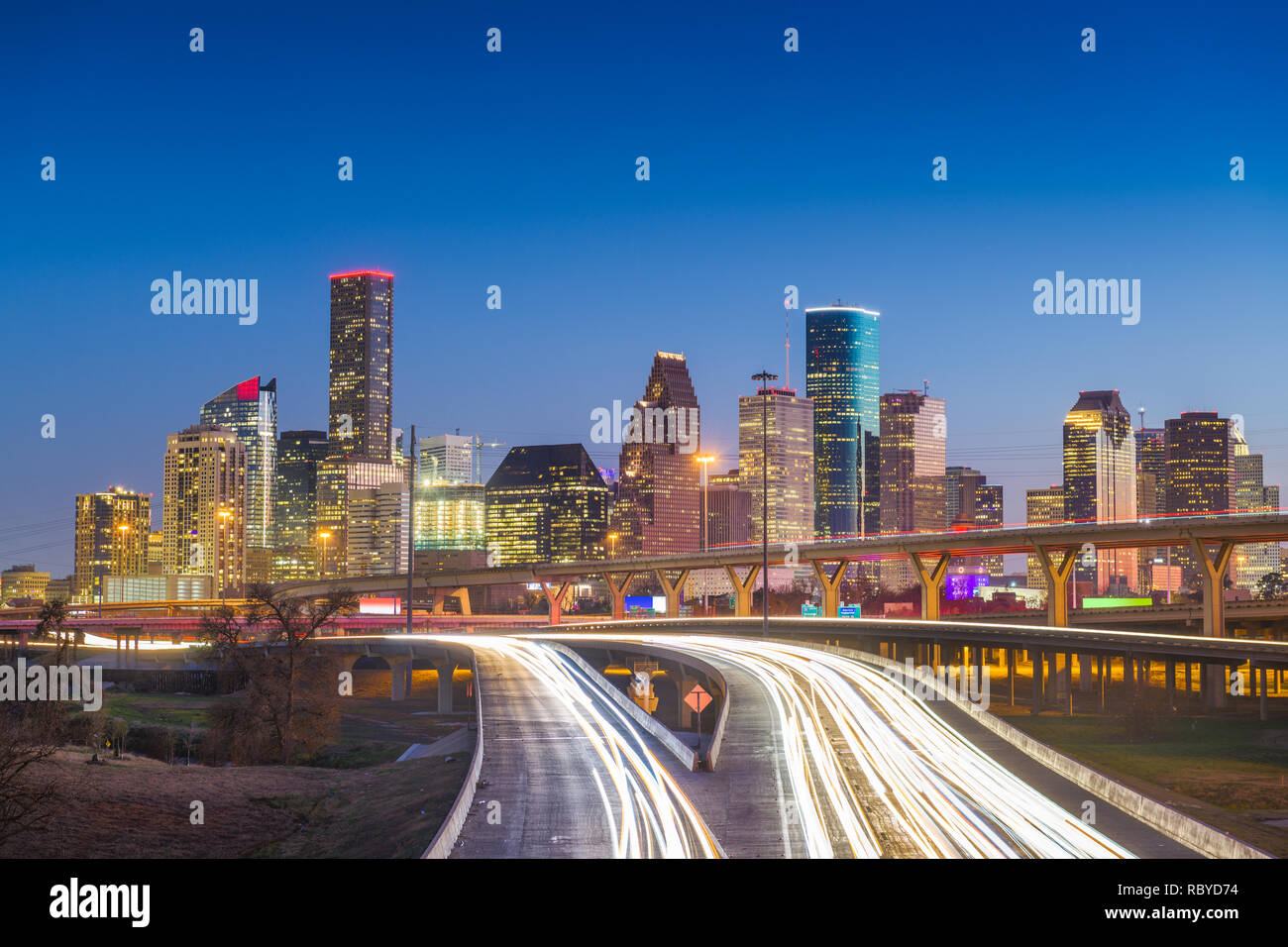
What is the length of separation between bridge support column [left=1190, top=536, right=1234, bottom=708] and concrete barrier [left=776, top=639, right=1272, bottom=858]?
6022 cm

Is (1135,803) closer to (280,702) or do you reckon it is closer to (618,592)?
(280,702)

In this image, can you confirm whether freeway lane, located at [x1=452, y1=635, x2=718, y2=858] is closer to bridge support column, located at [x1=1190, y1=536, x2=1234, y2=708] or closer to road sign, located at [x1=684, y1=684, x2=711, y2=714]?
road sign, located at [x1=684, y1=684, x2=711, y2=714]

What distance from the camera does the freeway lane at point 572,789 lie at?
27188mm

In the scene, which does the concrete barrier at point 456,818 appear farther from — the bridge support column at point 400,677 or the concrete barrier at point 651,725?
the bridge support column at point 400,677

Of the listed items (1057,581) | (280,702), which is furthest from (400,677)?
(1057,581)

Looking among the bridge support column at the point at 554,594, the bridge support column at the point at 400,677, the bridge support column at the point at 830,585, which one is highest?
the bridge support column at the point at 830,585

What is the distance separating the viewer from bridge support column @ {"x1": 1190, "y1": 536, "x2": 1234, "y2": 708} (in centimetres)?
9725

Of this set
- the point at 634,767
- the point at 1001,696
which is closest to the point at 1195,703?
the point at 1001,696

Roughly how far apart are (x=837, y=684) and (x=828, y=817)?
29.1 metres

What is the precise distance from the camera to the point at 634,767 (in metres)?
36.9

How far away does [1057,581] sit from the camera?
115m

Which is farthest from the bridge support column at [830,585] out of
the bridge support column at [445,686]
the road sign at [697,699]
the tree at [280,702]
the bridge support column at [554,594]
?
the road sign at [697,699]

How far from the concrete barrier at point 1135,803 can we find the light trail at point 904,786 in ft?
5.42
